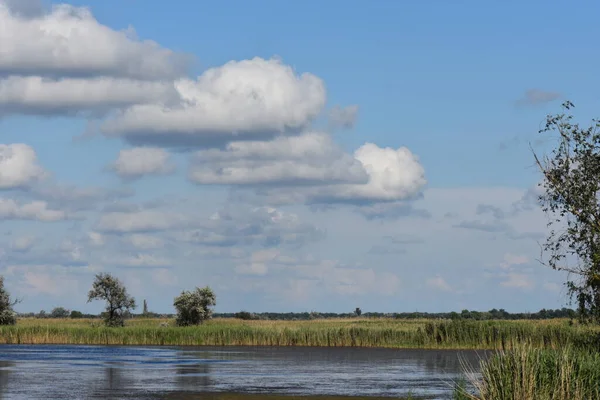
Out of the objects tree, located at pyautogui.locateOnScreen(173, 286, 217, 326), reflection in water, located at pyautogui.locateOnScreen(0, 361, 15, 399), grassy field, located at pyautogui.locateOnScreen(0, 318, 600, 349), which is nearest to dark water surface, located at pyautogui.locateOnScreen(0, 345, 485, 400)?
reflection in water, located at pyautogui.locateOnScreen(0, 361, 15, 399)

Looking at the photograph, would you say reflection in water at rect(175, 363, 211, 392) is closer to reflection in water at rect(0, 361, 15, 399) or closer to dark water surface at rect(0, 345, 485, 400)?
dark water surface at rect(0, 345, 485, 400)

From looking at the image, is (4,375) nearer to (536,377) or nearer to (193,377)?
(193,377)

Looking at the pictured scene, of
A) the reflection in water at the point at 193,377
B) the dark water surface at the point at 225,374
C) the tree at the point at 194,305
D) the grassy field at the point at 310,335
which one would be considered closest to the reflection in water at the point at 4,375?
the dark water surface at the point at 225,374

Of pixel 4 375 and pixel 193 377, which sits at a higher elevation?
pixel 4 375

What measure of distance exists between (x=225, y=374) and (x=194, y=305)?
57358 millimetres

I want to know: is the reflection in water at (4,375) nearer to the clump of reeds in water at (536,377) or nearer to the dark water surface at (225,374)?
the dark water surface at (225,374)

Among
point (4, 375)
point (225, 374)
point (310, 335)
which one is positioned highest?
point (310, 335)

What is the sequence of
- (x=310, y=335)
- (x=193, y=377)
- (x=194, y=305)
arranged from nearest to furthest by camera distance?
1. (x=193, y=377)
2. (x=310, y=335)
3. (x=194, y=305)

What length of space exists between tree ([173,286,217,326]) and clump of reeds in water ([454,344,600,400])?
81.1m

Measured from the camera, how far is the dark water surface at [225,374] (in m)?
39.0

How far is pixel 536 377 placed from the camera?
26156mm

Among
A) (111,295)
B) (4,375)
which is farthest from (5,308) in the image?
(4,375)

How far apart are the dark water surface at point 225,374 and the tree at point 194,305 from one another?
2994 centimetres

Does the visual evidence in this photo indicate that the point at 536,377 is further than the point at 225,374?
No
